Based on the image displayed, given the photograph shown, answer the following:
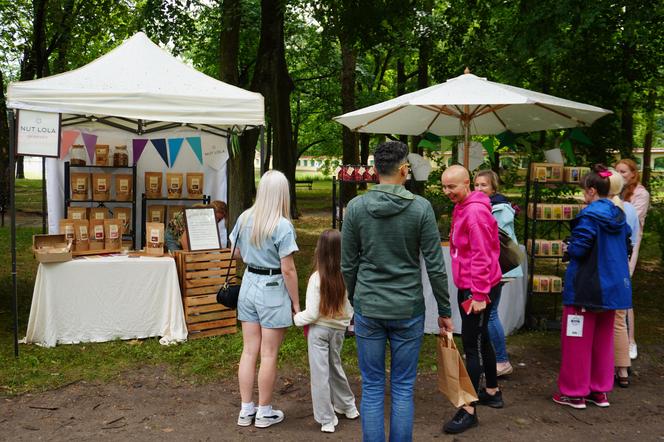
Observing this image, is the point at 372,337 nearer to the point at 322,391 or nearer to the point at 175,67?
the point at 322,391

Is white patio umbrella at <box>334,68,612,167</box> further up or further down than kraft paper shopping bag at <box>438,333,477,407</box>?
further up

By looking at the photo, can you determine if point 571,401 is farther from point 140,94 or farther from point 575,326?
point 140,94

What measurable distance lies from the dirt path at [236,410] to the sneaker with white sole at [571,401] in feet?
0.18

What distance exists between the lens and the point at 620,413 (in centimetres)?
430

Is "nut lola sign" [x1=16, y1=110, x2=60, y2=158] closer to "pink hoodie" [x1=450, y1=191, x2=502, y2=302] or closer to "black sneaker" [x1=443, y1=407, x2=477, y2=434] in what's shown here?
"pink hoodie" [x1=450, y1=191, x2=502, y2=302]

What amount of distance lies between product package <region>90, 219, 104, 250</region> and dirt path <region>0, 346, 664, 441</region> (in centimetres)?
161

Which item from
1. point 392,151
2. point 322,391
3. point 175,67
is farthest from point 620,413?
point 175,67

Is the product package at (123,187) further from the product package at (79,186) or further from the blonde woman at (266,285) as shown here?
the blonde woman at (266,285)

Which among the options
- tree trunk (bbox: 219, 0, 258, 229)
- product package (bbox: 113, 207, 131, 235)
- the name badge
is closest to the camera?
the name badge

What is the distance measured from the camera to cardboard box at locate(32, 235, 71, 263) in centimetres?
542

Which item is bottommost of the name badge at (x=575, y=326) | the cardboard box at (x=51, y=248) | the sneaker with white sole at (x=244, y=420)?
the sneaker with white sole at (x=244, y=420)

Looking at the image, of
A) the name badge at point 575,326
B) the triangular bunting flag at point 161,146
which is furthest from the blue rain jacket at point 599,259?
the triangular bunting flag at point 161,146

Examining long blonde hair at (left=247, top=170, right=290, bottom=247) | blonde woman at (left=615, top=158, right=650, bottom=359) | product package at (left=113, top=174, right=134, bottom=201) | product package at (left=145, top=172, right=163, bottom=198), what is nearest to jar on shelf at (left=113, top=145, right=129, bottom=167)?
product package at (left=113, top=174, right=134, bottom=201)

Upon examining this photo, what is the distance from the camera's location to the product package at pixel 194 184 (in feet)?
24.3
